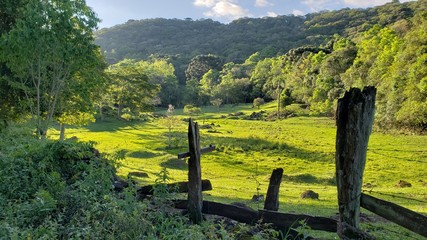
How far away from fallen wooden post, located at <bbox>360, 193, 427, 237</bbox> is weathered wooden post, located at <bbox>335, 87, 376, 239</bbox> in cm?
23

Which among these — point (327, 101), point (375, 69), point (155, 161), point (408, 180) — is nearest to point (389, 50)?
point (375, 69)

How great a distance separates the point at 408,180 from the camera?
2581 cm

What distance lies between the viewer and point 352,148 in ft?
18.1

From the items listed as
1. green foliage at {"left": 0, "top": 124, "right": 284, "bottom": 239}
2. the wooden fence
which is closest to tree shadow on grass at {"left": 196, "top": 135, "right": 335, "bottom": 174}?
green foliage at {"left": 0, "top": 124, "right": 284, "bottom": 239}

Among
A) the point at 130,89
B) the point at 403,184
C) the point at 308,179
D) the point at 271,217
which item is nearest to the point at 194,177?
the point at 271,217

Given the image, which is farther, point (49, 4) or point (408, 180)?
point (408, 180)

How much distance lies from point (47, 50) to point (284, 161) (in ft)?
73.8

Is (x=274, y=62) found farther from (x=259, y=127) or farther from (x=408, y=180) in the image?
(x=408, y=180)

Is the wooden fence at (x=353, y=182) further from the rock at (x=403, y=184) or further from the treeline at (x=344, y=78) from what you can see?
the treeline at (x=344, y=78)

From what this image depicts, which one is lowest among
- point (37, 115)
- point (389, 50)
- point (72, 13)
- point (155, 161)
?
point (155, 161)

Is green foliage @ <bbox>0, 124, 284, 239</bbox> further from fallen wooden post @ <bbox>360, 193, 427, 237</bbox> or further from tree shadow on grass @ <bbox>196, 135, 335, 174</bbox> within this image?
tree shadow on grass @ <bbox>196, 135, 335, 174</bbox>

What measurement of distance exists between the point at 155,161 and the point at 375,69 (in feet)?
128

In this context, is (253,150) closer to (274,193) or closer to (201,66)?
(274,193)

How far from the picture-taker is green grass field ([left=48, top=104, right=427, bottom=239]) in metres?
17.9
